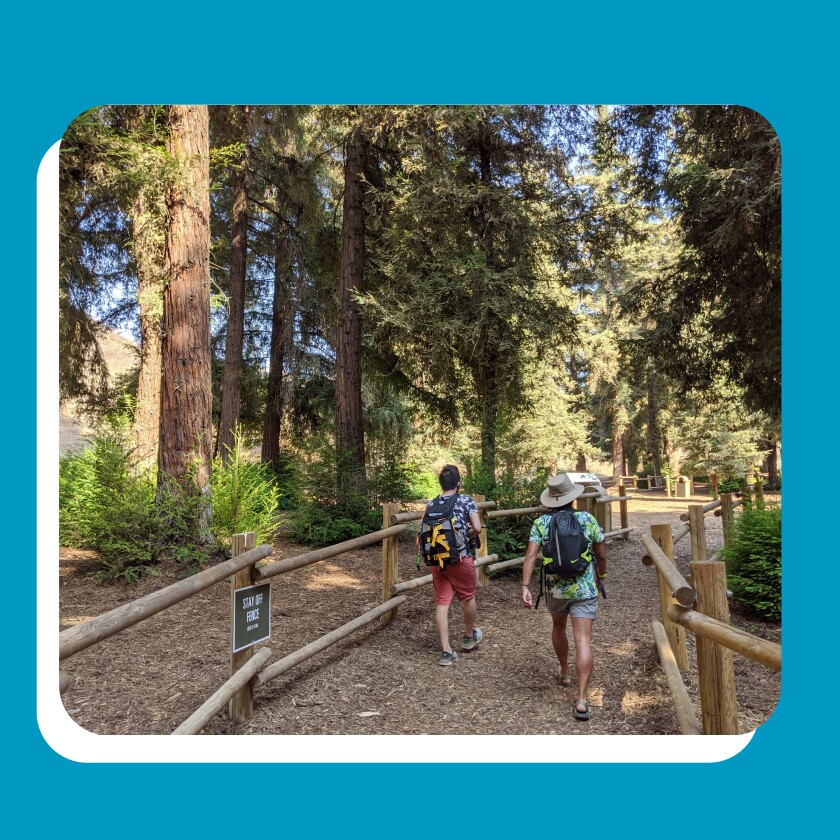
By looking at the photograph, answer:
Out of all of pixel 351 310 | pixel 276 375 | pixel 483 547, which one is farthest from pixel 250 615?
pixel 276 375

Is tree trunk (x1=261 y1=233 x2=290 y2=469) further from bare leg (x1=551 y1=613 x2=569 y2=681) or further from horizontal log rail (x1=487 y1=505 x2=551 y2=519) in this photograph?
bare leg (x1=551 y1=613 x2=569 y2=681)

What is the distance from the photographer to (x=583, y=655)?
3.77 m

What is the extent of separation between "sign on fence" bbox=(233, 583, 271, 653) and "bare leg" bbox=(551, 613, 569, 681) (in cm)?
180

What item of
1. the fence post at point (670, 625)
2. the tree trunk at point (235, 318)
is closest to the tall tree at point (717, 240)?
the fence post at point (670, 625)

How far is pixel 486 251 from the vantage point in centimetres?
819

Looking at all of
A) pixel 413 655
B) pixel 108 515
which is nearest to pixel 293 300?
pixel 108 515

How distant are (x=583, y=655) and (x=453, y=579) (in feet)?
3.90

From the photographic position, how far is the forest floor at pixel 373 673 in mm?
3676

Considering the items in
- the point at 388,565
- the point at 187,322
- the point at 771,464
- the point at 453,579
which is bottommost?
the point at 388,565

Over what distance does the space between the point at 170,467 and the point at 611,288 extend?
6537mm

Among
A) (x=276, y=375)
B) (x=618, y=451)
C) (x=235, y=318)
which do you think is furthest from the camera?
(x=618, y=451)

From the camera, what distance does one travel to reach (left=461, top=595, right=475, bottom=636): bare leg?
4.87m

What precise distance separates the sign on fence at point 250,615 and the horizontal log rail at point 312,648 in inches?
9.8

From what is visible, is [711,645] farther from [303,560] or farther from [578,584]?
[303,560]
